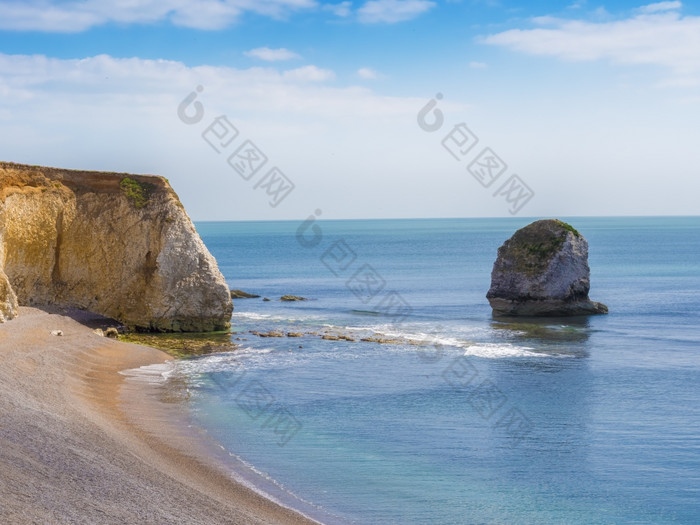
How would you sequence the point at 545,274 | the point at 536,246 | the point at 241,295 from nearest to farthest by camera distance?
1. the point at 545,274
2. the point at 536,246
3. the point at 241,295

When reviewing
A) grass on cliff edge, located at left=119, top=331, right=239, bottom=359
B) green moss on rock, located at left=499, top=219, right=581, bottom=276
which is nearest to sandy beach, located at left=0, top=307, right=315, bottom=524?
grass on cliff edge, located at left=119, top=331, right=239, bottom=359

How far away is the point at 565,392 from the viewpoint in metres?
32.7

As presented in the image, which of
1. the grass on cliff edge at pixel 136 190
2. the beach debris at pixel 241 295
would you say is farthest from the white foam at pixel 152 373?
the beach debris at pixel 241 295

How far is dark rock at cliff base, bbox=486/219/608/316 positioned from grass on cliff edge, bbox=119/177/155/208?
28.8 meters

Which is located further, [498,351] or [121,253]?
[121,253]

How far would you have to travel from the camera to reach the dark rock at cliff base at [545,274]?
57.8 m

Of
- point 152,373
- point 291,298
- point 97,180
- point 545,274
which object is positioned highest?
point 97,180

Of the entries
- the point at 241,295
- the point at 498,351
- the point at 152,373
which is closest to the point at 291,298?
the point at 241,295

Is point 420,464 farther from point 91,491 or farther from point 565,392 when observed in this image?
point 565,392

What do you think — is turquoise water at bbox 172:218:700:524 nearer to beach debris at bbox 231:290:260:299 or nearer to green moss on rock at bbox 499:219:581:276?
green moss on rock at bbox 499:219:581:276

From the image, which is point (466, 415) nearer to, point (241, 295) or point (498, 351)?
point (498, 351)

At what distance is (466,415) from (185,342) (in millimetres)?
20652

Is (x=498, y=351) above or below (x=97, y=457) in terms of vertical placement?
below

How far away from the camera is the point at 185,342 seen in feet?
143
